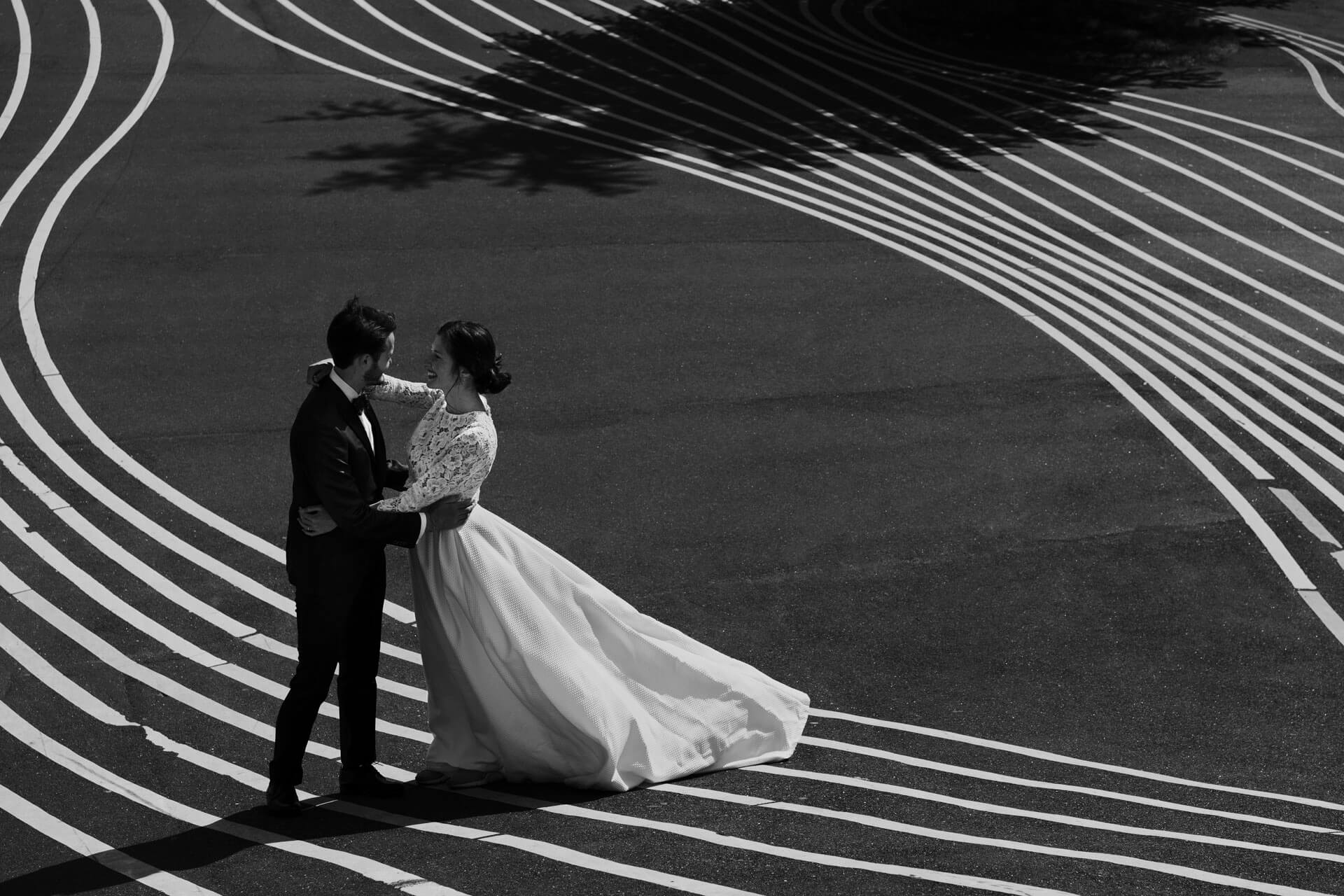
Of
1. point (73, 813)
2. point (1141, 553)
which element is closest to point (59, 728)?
point (73, 813)

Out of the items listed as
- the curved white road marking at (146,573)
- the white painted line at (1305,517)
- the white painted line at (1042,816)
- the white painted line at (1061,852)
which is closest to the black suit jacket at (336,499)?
the white painted line at (1042,816)

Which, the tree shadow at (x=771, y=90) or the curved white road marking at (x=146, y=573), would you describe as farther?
the tree shadow at (x=771, y=90)

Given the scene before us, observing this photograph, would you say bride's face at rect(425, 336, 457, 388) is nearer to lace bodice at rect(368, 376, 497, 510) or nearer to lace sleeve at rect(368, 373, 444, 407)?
lace bodice at rect(368, 376, 497, 510)

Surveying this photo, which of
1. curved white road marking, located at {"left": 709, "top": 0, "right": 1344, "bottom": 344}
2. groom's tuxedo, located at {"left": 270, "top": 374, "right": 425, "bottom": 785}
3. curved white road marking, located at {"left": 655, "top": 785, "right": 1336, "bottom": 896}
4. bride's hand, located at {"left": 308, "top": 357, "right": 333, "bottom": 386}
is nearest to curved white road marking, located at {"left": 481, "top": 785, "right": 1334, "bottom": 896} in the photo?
curved white road marking, located at {"left": 655, "top": 785, "right": 1336, "bottom": 896}

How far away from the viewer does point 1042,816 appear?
258 inches

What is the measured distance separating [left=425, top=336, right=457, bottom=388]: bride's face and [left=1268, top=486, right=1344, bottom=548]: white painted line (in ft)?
22.7

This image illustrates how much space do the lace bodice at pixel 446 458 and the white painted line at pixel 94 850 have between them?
66.4 inches

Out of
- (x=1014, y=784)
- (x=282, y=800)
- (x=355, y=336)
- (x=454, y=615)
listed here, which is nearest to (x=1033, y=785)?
(x=1014, y=784)

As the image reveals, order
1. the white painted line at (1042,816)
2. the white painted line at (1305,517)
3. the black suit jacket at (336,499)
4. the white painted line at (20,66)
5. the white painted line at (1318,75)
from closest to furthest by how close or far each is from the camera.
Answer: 1. the white painted line at (1042,816)
2. the black suit jacket at (336,499)
3. the white painted line at (1305,517)
4. the white painted line at (20,66)
5. the white painted line at (1318,75)

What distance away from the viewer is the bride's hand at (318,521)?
6.16 m

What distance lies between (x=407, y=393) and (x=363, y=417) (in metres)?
0.56

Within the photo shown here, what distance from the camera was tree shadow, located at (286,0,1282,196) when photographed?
1720 centimetres

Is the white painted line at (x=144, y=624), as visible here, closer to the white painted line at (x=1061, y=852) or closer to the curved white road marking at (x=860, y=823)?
the curved white road marking at (x=860, y=823)

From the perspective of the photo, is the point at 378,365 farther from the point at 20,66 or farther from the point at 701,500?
the point at 20,66
